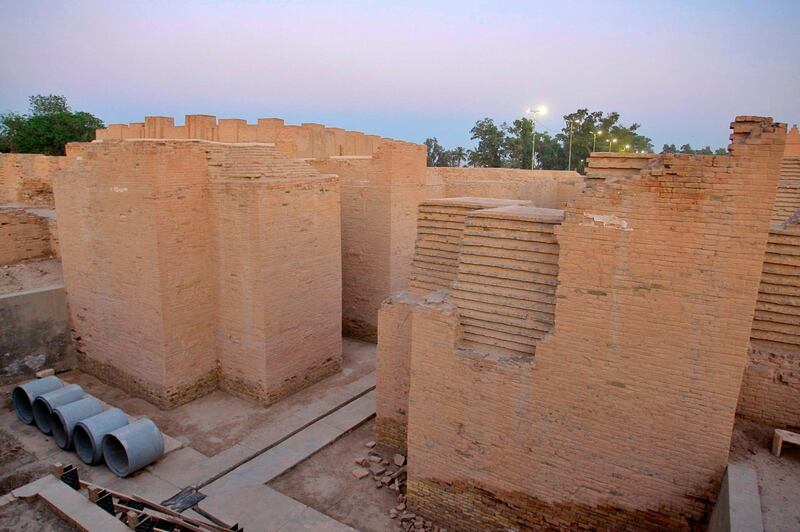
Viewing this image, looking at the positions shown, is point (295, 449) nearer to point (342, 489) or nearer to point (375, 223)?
point (342, 489)

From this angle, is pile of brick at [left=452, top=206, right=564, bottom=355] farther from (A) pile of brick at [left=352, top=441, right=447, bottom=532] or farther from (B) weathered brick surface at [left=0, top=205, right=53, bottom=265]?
(B) weathered brick surface at [left=0, top=205, right=53, bottom=265]

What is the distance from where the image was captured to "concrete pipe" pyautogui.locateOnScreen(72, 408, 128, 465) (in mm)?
7012

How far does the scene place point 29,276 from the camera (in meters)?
11.0

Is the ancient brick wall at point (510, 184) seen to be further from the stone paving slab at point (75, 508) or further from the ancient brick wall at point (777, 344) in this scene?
the stone paving slab at point (75, 508)

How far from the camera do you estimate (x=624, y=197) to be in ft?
15.8

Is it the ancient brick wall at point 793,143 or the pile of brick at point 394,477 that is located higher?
the ancient brick wall at point 793,143

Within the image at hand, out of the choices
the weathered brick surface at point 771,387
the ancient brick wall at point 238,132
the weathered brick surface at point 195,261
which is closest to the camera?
the weathered brick surface at point 771,387

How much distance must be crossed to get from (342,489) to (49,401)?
4425 mm

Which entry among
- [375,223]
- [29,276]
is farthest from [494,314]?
[29,276]

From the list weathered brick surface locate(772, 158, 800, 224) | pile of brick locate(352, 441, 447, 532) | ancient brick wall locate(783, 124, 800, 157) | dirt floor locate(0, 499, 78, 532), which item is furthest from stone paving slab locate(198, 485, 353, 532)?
ancient brick wall locate(783, 124, 800, 157)

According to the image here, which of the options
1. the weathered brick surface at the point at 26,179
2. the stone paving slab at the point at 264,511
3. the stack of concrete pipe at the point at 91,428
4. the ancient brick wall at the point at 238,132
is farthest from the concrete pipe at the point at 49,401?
the weathered brick surface at the point at 26,179

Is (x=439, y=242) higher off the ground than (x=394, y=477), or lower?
higher

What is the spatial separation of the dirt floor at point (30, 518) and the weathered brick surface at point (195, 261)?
3.89 meters

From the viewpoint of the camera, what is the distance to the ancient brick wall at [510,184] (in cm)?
1733
